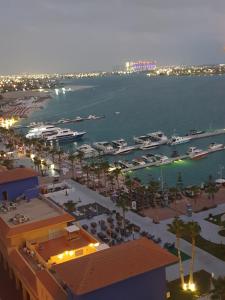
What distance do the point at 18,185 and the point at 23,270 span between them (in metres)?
8.83

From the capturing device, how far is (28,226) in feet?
81.9

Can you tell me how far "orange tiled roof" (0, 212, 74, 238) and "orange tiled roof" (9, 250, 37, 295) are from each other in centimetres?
114

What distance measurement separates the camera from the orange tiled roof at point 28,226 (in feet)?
80.7

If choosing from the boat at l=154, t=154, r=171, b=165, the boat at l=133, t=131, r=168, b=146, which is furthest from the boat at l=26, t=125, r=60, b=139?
the boat at l=154, t=154, r=171, b=165

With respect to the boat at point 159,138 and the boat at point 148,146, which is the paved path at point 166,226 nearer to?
the boat at point 148,146

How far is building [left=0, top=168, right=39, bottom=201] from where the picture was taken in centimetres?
3030

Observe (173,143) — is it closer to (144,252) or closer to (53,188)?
(53,188)

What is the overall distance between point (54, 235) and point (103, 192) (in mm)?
19493

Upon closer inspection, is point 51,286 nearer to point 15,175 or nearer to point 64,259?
point 64,259

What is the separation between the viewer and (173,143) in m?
74.1

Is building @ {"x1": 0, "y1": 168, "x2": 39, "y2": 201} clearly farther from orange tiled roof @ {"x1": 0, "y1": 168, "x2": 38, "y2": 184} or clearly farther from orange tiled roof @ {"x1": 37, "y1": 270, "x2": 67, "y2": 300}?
orange tiled roof @ {"x1": 37, "y1": 270, "x2": 67, "y2": 300}

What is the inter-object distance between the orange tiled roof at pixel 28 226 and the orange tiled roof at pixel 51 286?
486 centimetres

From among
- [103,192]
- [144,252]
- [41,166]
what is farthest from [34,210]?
[41,166]

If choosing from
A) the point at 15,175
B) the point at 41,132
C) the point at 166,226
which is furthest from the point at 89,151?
the point at 15,175
